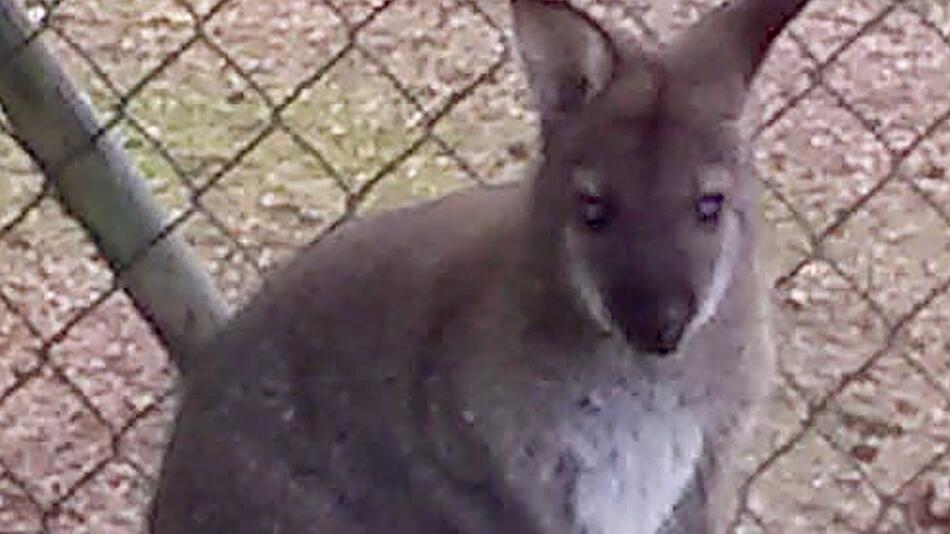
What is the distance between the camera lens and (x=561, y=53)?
271 cm

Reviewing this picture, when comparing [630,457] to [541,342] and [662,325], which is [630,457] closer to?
[541,342]

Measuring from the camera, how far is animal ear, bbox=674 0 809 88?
2705 mm

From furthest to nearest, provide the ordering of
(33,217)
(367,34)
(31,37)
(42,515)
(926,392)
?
(367,34) < (33,217) < (926,392) < (42,515) < (31,37)

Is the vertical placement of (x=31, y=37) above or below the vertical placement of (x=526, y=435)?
above

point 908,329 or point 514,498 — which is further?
point 908,329

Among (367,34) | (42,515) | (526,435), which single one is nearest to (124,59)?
(367,34)

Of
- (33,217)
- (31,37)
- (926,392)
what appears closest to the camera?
(31,37)

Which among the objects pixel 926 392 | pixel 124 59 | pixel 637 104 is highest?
pixel 637 104

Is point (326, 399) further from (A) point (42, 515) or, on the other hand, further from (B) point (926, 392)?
(B) point (926, 392)

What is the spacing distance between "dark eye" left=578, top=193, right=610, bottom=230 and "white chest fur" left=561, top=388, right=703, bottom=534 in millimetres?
247

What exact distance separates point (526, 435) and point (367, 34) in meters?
2.19

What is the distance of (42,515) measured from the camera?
12.3 feet

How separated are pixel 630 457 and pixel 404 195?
58.5 inches

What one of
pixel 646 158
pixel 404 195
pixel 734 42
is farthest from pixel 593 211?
pixel 404 195
